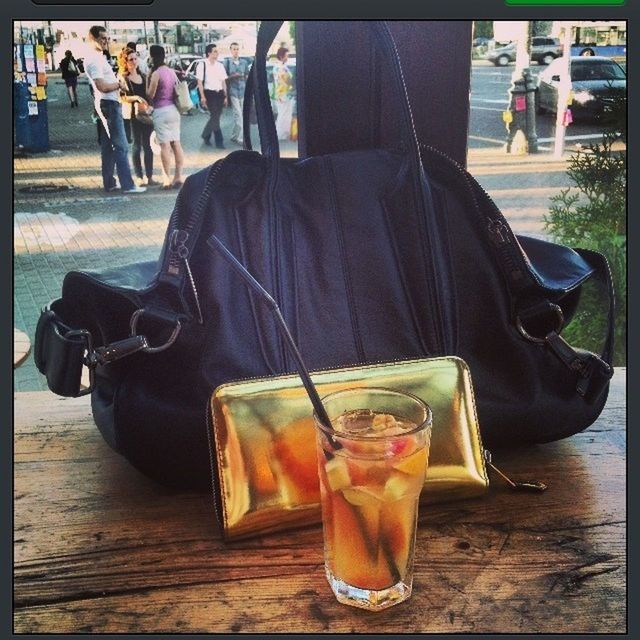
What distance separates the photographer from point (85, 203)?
3.83 ft

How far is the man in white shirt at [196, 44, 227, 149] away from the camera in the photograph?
0.72 m

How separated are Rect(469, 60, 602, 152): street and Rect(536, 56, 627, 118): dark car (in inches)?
0.9

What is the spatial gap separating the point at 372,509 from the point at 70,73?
1.50 ft

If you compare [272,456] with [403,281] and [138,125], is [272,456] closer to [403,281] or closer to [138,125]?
[403,281]

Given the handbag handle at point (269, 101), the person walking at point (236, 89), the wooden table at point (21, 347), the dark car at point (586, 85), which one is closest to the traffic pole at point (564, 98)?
the dark car at point (586, 85)

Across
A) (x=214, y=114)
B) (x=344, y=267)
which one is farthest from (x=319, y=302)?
(x=214, y=114)

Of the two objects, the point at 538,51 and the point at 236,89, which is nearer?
the point at 538,51

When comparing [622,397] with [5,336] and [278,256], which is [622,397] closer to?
[278,256]

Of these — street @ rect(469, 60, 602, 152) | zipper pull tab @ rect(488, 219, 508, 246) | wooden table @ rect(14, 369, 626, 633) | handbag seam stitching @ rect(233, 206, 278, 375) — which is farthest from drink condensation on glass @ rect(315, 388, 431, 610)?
street @ rect(469, 60, 602, 152)

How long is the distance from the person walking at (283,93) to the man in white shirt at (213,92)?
60mm

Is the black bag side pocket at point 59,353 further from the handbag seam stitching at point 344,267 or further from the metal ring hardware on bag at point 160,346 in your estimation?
the handbag seam stitching at point 344,267

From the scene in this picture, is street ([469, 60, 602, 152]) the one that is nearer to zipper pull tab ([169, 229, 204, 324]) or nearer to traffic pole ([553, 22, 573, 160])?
traffic pole ([553, 22, 573, 160])

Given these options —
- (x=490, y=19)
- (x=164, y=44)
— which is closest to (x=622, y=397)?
(x=490, y=19)

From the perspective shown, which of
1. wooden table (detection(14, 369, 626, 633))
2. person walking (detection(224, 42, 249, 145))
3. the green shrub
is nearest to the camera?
wooden table (detection(14, 369, 626, 633))
